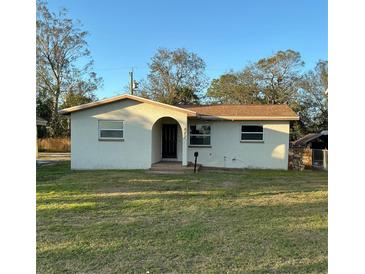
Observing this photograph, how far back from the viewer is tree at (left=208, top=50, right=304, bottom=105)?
3303cm

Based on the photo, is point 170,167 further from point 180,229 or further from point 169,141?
point 180,229

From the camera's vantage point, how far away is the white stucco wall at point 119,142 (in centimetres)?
1409

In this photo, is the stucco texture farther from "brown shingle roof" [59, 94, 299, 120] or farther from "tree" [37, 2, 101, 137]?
"tree" [37, 2, 101, 137]

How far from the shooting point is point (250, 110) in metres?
16.1

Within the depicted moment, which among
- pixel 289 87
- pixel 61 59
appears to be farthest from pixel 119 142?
pixel 61 59

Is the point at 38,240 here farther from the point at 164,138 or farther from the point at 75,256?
the point at 164,138

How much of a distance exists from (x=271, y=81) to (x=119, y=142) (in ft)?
78.8

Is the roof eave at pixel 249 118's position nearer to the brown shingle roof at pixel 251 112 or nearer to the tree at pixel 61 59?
the brown shingle roof at pixel 251 112

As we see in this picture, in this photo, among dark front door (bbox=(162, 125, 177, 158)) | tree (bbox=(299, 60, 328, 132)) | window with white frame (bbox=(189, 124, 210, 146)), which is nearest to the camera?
window with white frame (bbox=(189, 124, 210, 146))

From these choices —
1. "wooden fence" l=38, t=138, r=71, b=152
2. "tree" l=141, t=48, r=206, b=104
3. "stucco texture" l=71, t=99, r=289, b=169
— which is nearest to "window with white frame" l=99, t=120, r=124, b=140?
"stucco texture" l=71, t=99, r=289, b=169

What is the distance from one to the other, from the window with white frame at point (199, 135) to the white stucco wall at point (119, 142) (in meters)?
1.83

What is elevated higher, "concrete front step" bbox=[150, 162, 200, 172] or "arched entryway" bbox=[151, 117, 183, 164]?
"arched entryway" bbox=[151, 117, 183, 164]

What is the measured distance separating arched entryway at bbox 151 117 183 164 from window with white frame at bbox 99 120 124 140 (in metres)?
2.19
